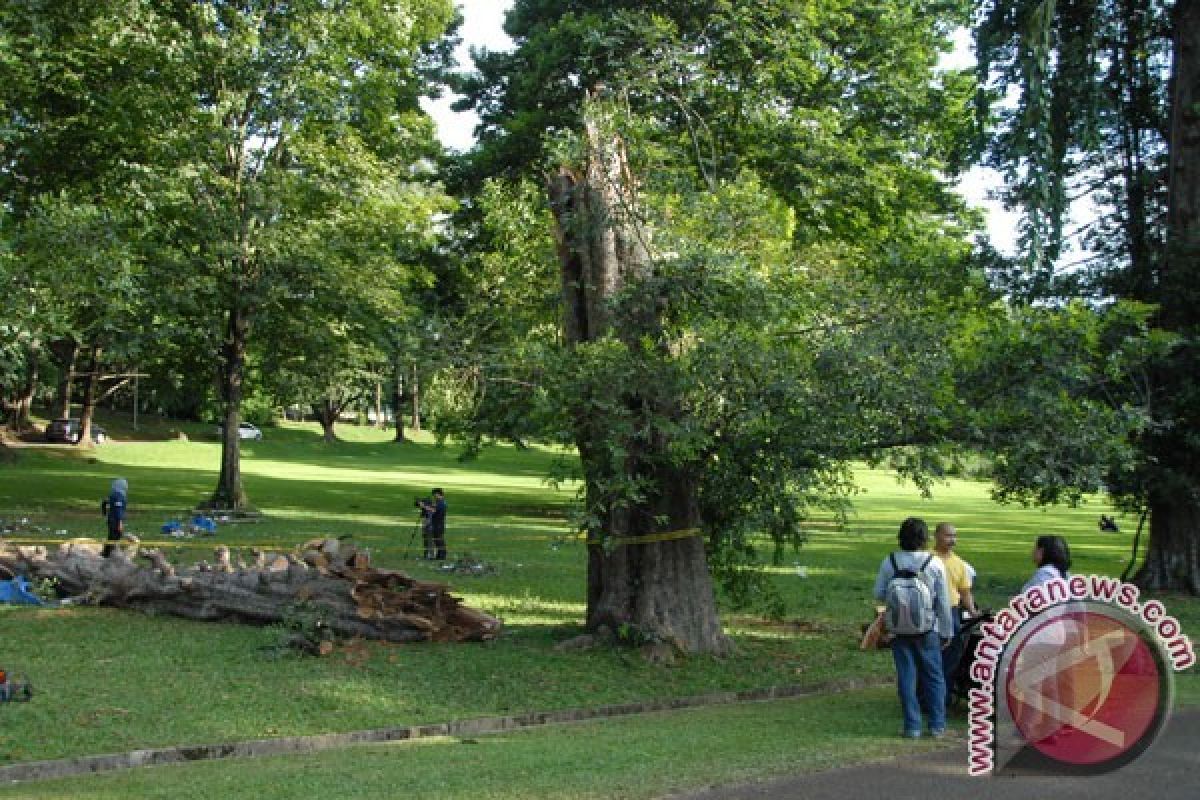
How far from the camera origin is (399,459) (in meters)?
61.4

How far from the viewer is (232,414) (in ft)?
95.7

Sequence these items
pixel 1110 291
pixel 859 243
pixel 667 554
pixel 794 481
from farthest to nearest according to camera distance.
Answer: pixel 859 243, pixel 1110 291, pixel 667 554, pixel 794 481

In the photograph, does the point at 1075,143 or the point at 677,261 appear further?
the point at 1075,143

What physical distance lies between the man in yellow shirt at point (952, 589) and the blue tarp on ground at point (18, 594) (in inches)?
435

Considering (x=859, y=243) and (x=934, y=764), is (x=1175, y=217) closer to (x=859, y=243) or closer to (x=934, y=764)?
(x=859, y=243)

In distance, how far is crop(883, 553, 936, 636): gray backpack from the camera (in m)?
8.41

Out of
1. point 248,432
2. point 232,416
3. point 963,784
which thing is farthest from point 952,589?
point 248,432

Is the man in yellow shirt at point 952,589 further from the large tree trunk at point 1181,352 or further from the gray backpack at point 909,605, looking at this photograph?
the large tree trunk at point 1181,352

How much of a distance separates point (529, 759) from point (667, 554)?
4.89m

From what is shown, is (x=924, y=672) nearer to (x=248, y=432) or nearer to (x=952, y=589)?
(x=952, y=589)

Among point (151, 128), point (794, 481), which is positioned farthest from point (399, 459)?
point (794, 481)

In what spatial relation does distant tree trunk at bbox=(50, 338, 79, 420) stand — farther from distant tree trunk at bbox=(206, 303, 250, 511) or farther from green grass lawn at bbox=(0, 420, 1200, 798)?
green grass lawn at bbox=(0, 420, 1200, 798)

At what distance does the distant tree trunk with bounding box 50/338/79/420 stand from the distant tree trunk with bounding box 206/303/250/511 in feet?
58.1

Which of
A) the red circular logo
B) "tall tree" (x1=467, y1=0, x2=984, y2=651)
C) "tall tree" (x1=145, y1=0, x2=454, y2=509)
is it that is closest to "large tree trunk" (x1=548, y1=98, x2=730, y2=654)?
"tall tree" (x1=467, y1=0, x2=984, y2=651)
